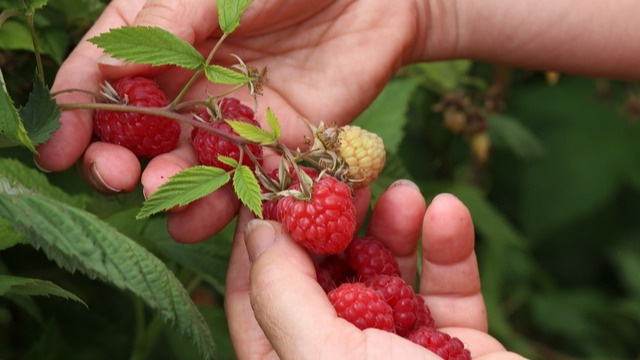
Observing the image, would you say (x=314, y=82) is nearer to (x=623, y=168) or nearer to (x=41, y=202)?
(x=41, y=202)

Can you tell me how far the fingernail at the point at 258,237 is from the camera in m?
1.39

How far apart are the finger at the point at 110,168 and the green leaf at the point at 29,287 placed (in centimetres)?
27

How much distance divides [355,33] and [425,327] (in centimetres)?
73

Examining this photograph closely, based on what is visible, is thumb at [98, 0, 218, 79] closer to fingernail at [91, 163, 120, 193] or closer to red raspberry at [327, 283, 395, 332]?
fingernail at [91, 163, 120, 193]

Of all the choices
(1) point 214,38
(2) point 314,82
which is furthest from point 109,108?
(2) point 314,82

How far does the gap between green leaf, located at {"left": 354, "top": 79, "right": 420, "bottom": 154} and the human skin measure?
8 cm

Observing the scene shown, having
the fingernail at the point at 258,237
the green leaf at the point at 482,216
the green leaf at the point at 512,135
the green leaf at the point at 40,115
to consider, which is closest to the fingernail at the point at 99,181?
the green leaf at the point at 40,115

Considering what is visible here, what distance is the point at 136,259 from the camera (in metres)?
1.17

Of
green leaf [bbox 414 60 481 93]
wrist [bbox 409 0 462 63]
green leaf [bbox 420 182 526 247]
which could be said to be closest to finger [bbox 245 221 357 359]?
wrist [bbox 409 0 462 63]

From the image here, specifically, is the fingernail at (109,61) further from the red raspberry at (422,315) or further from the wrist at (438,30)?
the wrist at (438,30)

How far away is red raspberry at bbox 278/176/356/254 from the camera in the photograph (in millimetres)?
1384

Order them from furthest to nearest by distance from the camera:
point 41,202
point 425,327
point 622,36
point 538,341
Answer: point 538,341 → point 622,36 → point 425,327 → point 41,202

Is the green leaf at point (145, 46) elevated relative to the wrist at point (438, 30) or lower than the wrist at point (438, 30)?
elevated

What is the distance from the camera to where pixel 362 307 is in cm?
134
